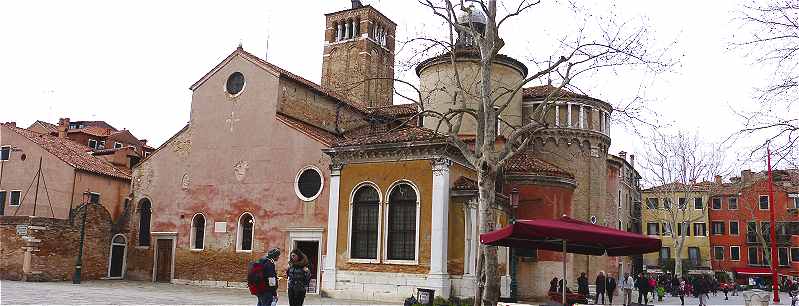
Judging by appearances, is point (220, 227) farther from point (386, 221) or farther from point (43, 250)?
point (386, 221)

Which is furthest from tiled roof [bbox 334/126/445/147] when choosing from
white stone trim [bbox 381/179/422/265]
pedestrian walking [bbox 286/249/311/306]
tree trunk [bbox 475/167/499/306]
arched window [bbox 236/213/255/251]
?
pedestrian walking [bbox 286/249/311/306]

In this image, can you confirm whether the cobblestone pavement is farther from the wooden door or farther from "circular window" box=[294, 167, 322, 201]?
the wooden door

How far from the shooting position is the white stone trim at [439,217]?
770 inches

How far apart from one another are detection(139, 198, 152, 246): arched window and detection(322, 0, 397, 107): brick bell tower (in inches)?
874

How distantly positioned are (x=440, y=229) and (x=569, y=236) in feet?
27.4

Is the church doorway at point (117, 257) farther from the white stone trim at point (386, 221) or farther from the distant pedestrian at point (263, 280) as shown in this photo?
the distant pedestrian at point (263, 280)

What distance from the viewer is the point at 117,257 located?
2766 cm

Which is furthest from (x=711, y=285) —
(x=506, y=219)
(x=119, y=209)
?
(x=119, y=209)

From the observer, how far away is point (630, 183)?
51688 millimetres

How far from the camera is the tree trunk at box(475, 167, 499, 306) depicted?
621 inches

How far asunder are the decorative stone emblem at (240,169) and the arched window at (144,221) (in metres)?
4.73

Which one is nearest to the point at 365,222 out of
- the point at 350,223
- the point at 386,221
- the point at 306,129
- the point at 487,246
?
the point at 350,223

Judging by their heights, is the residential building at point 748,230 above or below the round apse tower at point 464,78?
below

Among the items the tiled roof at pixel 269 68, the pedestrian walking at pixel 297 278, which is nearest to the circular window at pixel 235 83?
the tiled roof at pixel 269 68
